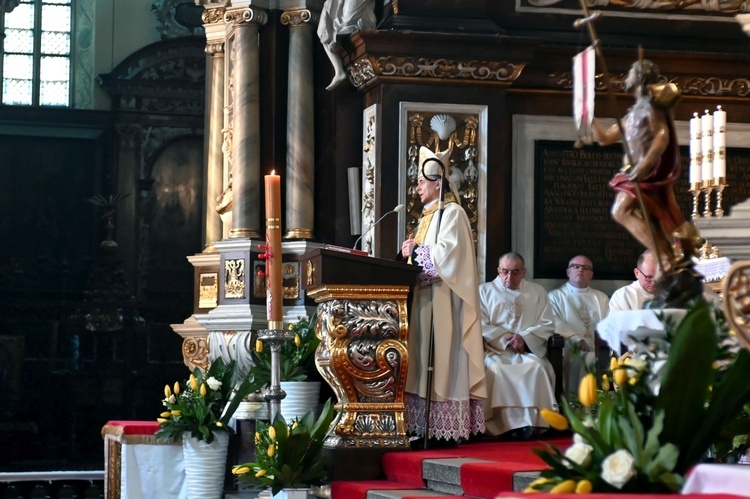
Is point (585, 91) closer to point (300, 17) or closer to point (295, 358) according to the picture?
point (295, 358)

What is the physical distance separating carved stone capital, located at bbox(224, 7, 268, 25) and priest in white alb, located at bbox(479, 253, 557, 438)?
9.25 feet

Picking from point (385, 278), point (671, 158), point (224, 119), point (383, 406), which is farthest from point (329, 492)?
point (224, 119)

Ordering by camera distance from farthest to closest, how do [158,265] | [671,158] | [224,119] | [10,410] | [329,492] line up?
1. [158,265]
2. [10,410]
3. [224,119]
4. [329,492]
5. [671,158]

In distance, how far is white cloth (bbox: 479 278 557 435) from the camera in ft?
31.2

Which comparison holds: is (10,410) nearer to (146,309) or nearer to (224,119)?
(146,309)

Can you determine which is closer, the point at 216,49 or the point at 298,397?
the point at 298,397

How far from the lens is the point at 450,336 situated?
28.5 feet

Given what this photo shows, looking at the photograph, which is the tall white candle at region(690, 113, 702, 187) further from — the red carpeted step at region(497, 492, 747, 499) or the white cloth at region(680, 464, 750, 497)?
the red carpeted step at region(497, 492, 747, 499)

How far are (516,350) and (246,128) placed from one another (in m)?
2.90

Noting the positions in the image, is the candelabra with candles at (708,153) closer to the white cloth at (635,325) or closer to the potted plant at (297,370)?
the potted plant at (297,370)

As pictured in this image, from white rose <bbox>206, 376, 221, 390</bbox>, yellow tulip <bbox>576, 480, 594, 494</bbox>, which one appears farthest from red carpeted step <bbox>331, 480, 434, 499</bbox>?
yellow tulip <bbox>576, 480, 594, 494</bbox>

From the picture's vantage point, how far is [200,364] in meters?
11.5

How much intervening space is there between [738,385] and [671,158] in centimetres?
173

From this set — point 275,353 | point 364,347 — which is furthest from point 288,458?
point 364,347
